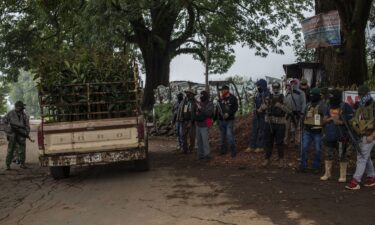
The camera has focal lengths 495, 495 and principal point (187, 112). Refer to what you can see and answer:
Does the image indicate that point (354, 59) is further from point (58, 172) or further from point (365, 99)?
point (58, 172)

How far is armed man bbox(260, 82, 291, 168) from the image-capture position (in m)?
10.7

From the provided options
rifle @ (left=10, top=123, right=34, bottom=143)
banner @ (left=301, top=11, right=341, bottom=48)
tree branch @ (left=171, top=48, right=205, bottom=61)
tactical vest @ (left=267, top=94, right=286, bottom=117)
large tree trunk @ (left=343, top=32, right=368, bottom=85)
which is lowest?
rifle @ (left=10, top=123, right=34, bottom=143)

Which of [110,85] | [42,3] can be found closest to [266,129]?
[110,85]

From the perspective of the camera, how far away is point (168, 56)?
29141mm

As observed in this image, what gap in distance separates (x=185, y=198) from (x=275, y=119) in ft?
10.9

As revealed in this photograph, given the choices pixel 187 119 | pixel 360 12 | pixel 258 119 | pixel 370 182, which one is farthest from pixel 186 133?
pixel 370 182

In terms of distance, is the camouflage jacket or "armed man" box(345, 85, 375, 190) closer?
"armed man" box(345, 85, 375, 190)

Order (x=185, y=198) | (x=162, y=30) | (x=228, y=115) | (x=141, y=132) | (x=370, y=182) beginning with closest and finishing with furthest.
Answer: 1. (x=185, y=198)
2. (x=370, y=182)
3. (x=141, y=132)
4. (x=228, y=115)
5. (x=162, y=30)

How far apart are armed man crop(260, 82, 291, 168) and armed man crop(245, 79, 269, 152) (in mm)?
872

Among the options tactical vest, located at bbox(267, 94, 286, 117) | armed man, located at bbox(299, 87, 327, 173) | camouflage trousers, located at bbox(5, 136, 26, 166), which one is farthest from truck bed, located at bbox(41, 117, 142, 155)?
camouflage trousers, located at bbox(5, 136, 26, 166)

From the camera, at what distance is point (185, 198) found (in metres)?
8.31

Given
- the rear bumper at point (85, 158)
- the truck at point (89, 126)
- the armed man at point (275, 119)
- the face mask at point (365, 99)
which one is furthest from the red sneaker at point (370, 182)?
the rear bumper at point (85, 158)

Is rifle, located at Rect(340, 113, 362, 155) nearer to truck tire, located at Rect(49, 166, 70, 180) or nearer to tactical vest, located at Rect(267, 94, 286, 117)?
tactical vest, located at Rect(267, 94, 286, 117)

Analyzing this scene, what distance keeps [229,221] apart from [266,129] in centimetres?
459
